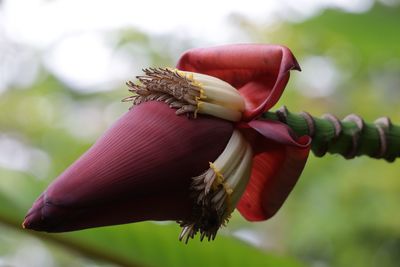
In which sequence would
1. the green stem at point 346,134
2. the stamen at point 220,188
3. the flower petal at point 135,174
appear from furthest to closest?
the green stem at point 346,134 → the stamen at point 220,188 → the flower petal at point 135,174

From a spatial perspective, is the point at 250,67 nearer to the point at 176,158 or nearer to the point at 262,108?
the point at 262,108

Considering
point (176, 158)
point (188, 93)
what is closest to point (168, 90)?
point (188, 93)

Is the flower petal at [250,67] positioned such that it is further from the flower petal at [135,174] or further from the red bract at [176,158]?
the flower petal at [135,174]

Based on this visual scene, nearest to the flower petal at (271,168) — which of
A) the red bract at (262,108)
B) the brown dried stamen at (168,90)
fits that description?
the red bract at (262,108)

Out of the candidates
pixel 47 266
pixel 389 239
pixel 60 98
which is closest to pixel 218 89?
pixel 389 239

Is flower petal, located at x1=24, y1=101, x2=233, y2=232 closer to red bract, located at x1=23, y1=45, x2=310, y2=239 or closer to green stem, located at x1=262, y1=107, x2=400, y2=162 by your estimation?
red bract, located at x1=23, y1=45, x2=310, y2=239

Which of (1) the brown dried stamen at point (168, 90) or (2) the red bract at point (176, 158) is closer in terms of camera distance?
(2) the red bract at point (176, 158)
